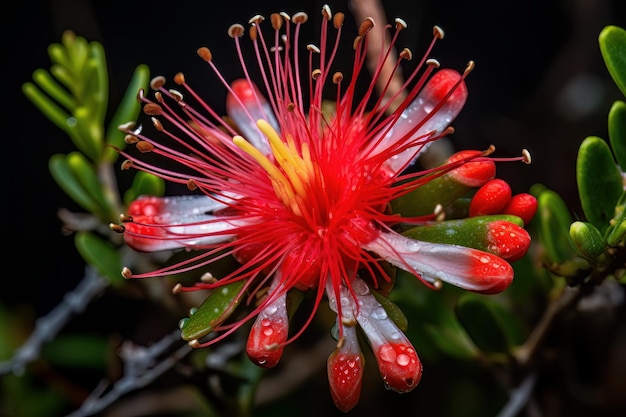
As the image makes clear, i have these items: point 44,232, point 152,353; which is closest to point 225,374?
point 152,353

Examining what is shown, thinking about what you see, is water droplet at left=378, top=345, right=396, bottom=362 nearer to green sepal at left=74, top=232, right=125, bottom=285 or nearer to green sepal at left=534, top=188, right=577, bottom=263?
green sepal at left=534, top=188, right=577, bottom=263

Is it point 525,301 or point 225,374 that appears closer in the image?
point 225,374

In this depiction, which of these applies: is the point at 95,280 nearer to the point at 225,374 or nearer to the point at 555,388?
the point at 225,374

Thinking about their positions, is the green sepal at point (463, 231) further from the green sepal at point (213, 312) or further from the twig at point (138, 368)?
the twig at point (138, 368)

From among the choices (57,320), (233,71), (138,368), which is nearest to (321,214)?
(138,368)

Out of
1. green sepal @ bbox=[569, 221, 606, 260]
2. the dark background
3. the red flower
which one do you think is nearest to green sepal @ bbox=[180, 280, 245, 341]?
the red flower

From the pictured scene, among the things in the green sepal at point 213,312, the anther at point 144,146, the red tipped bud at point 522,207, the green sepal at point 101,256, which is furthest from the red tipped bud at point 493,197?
the green sepal at point 101,256
